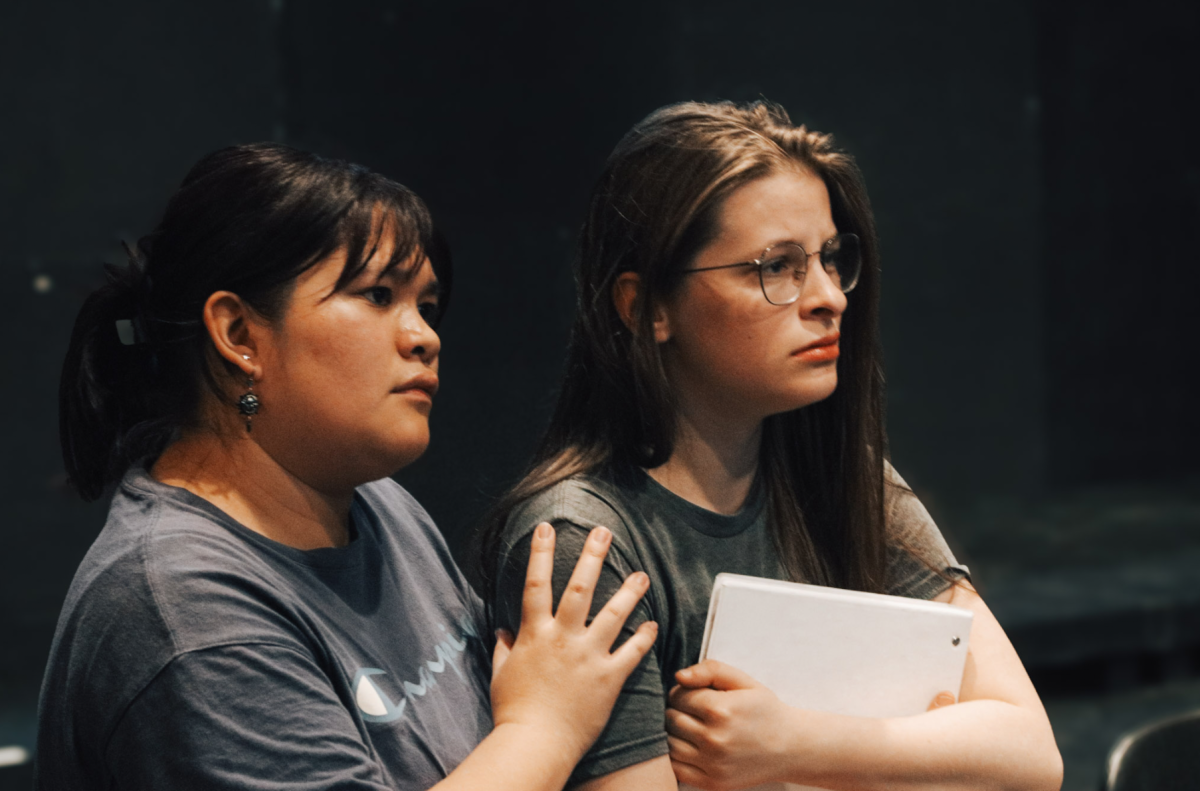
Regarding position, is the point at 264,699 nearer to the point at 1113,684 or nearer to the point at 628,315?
the point at 628,315

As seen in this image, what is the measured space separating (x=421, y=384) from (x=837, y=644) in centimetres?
53

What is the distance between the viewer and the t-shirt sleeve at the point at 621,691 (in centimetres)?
126

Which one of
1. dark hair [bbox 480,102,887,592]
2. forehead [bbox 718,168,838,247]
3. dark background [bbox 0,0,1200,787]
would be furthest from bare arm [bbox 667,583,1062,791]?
dark background [bbox 0,0,1200,787]

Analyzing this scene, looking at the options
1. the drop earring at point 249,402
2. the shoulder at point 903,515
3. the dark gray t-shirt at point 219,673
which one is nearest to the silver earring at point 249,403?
the drop earring at point 249,402

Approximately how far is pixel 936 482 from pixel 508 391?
410cm

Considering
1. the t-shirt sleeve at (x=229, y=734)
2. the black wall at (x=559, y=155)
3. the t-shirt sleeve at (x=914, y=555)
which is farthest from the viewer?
the black wall at (x=559, y=155)

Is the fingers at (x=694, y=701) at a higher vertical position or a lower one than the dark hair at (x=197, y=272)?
lower

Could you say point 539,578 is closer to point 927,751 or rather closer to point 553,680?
point 553,680

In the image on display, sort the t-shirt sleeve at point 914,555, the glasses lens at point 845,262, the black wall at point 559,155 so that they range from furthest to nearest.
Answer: the black wall at point 559,155 < the t-shirt sleeve at point 914,555 < the glasses lens at point 845,262

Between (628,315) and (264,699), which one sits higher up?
(628,315)

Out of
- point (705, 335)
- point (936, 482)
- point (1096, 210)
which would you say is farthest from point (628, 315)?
point (1096, 210)

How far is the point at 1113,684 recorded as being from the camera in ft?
15.3

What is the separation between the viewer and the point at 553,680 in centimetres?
119

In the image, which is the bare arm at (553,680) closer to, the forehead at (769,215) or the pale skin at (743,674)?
the pale skin at (743,674)
